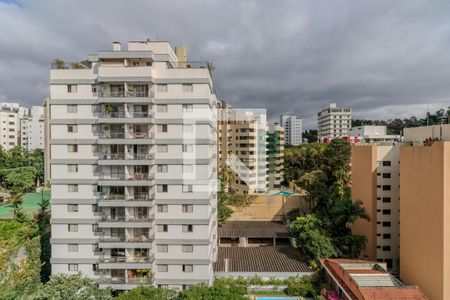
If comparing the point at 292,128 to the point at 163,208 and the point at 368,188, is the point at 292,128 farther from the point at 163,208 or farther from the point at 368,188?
the point at 163,208

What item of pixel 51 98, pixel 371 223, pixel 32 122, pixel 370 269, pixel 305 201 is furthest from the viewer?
pixel 32 122

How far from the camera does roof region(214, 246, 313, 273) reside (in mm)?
25562

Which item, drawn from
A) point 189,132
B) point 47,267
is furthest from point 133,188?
point 47,267

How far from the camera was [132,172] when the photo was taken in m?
21.7

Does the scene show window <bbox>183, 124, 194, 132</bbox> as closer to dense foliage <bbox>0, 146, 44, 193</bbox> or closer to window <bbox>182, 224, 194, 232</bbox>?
window <bbox>182, 224, 194, 232</bbox>

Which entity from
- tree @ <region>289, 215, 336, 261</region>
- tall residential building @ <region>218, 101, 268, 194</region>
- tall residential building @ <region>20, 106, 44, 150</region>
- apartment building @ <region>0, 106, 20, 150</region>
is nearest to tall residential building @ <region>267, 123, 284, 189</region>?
tall residential building @ <region>218, 101, 268, 194</region>

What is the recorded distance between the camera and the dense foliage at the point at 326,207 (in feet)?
89.0

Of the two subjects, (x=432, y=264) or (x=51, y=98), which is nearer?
(x=432, y=264)

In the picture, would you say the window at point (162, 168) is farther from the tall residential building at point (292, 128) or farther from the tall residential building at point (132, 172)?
the tall residential building at point (292, 128)

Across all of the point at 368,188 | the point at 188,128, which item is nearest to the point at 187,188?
the point at 188,128

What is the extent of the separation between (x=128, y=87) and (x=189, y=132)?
19.4 ft

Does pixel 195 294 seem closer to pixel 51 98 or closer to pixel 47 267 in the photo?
pixel 47 267

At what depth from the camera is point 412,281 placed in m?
22.2

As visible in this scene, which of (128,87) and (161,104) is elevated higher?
(128,87)
